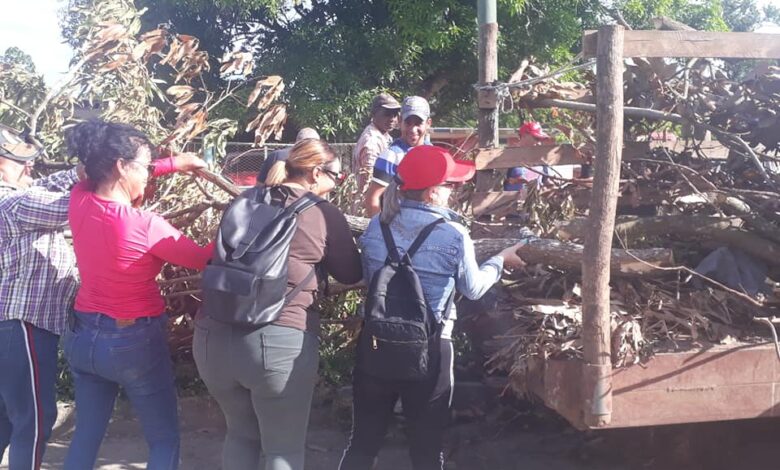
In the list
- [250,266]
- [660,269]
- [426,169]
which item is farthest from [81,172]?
[660,269]

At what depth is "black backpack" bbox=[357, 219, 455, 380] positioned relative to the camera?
289 cm

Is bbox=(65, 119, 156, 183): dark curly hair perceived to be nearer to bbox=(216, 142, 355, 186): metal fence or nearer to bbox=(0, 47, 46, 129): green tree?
bbox=(216, 142, 355, 186): metal fence

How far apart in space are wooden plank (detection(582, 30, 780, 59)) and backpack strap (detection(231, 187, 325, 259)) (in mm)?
1248

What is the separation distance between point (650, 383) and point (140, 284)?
2.08 m

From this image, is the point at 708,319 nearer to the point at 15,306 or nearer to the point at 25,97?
the point at 15,306

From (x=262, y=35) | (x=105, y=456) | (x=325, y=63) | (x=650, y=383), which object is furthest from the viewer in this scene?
(x=262, y=35)

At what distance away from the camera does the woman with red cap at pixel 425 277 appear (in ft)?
9.75

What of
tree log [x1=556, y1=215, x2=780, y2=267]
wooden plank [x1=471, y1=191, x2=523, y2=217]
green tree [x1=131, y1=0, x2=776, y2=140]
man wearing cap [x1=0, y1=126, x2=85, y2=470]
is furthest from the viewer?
green tree [x1=131, y1=0, x2=776, y2=140]

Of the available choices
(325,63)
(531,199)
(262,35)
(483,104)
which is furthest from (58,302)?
(262,35)

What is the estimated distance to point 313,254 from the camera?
2832mm

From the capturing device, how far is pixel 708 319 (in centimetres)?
339

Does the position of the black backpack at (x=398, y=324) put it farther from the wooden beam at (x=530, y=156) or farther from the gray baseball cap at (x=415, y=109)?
the gray baseball cap at (x=415, y=109)

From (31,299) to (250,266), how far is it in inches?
45.9

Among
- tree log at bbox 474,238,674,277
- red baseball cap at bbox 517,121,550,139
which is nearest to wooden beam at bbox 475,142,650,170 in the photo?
red baseball cap at bbox 517,121,550,139
